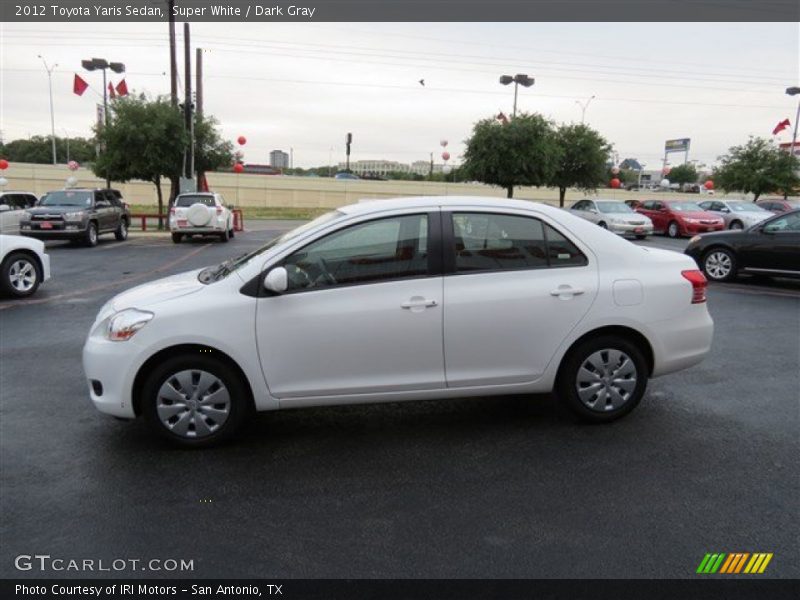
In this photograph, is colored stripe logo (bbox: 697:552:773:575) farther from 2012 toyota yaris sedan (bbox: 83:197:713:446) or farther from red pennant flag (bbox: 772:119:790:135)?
red pennant flag (bbox: 772:119:790:135)

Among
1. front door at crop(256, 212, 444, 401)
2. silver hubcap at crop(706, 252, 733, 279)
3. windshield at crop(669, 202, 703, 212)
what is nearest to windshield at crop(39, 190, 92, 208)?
silver hubcap at crop(706, 252, 733, 279)

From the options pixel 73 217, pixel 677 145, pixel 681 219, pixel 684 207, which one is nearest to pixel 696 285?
pixel 73 217

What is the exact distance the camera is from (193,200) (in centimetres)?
2205

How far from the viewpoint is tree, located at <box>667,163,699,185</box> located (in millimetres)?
115088

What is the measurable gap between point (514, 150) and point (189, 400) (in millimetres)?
31914

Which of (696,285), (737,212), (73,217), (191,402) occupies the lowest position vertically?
(191,402)

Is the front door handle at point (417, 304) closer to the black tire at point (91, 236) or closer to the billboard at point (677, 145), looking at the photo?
the black tire at point (91, 236)

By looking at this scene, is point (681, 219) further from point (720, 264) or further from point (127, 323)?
point (127, 323)

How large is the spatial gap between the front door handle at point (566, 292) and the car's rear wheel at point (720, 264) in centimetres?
934

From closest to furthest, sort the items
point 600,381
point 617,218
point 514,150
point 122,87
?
point 600,381 < point 617,218 < point 122,87 < point 514,150

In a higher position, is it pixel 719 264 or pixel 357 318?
pixel 357 318

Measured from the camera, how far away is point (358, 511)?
11.6 feet

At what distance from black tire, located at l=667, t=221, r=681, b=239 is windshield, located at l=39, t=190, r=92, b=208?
876 inches

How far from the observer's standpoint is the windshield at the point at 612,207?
25.8 meters
